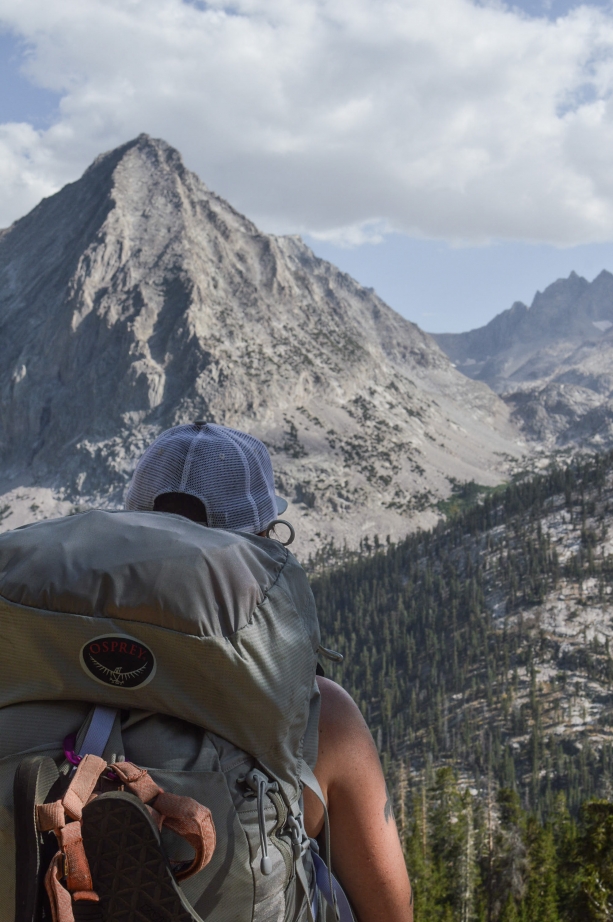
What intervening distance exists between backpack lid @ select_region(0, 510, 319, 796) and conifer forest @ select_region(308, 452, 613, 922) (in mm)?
27619

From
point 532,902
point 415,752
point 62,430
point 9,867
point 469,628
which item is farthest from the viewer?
point 62,430

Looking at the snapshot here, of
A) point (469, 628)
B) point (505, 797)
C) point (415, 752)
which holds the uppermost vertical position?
point (469, 628)

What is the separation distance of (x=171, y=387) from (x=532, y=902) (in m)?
140

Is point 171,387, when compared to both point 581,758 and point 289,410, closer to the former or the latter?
point 289,410

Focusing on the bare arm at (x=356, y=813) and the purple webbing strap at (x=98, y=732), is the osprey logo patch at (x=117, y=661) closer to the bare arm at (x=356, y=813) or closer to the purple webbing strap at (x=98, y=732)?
the purple webbing strap at (x=98, y=732)

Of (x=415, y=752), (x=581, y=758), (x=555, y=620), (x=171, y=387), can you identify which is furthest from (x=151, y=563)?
(x=171, y=387)

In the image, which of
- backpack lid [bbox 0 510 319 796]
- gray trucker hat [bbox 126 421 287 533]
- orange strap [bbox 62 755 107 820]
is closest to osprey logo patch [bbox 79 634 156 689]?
backpack lid [bbox 0 510 319 796]

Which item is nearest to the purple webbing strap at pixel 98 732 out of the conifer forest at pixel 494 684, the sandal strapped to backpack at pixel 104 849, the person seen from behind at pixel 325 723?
the sandal strapped to backpack at pixel 104 849

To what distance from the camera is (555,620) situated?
99.7 meters

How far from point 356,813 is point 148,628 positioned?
133 centimetres

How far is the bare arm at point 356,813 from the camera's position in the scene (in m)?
3.10

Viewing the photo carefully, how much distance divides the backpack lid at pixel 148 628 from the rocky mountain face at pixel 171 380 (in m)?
149

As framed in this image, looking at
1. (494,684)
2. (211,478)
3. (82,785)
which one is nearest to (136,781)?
(82,785)

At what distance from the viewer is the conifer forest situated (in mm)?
42312
